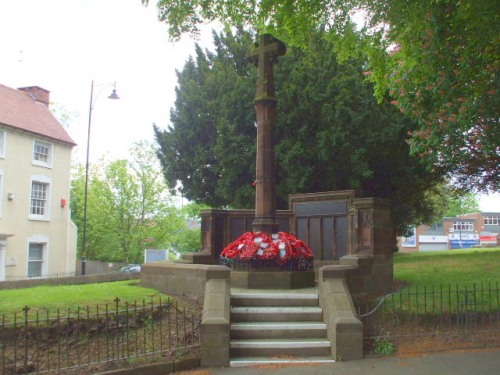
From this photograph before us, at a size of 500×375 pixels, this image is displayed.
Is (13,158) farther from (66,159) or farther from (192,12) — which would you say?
(192,12)

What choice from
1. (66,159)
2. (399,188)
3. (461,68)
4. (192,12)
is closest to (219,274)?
(192,12)

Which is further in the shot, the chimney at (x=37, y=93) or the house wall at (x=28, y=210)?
the chimney at (x=37, y=93)

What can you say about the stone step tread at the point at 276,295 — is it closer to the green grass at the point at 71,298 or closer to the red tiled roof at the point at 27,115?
the green grass at the point at 71,298

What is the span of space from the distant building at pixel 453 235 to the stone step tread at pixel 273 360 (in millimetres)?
83929

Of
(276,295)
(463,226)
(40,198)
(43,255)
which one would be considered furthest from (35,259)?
(463,226)

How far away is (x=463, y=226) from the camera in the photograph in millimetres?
93938

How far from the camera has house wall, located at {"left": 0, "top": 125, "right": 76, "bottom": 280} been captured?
2569cm

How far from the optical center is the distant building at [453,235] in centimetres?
8944

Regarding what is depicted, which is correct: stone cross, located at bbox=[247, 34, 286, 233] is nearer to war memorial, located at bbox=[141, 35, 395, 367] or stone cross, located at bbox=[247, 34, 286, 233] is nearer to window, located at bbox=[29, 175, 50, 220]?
war memorial, located at bbox=[141, 35, 395, 367]

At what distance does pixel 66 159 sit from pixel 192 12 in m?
22.6

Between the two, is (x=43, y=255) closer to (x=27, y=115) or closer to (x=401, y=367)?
(x=27, y=115)

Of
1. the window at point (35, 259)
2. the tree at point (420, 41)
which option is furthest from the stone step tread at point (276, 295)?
the window at point (35, 259)

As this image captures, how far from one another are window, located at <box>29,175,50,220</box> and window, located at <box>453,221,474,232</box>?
266 feet

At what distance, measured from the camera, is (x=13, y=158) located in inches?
1033
